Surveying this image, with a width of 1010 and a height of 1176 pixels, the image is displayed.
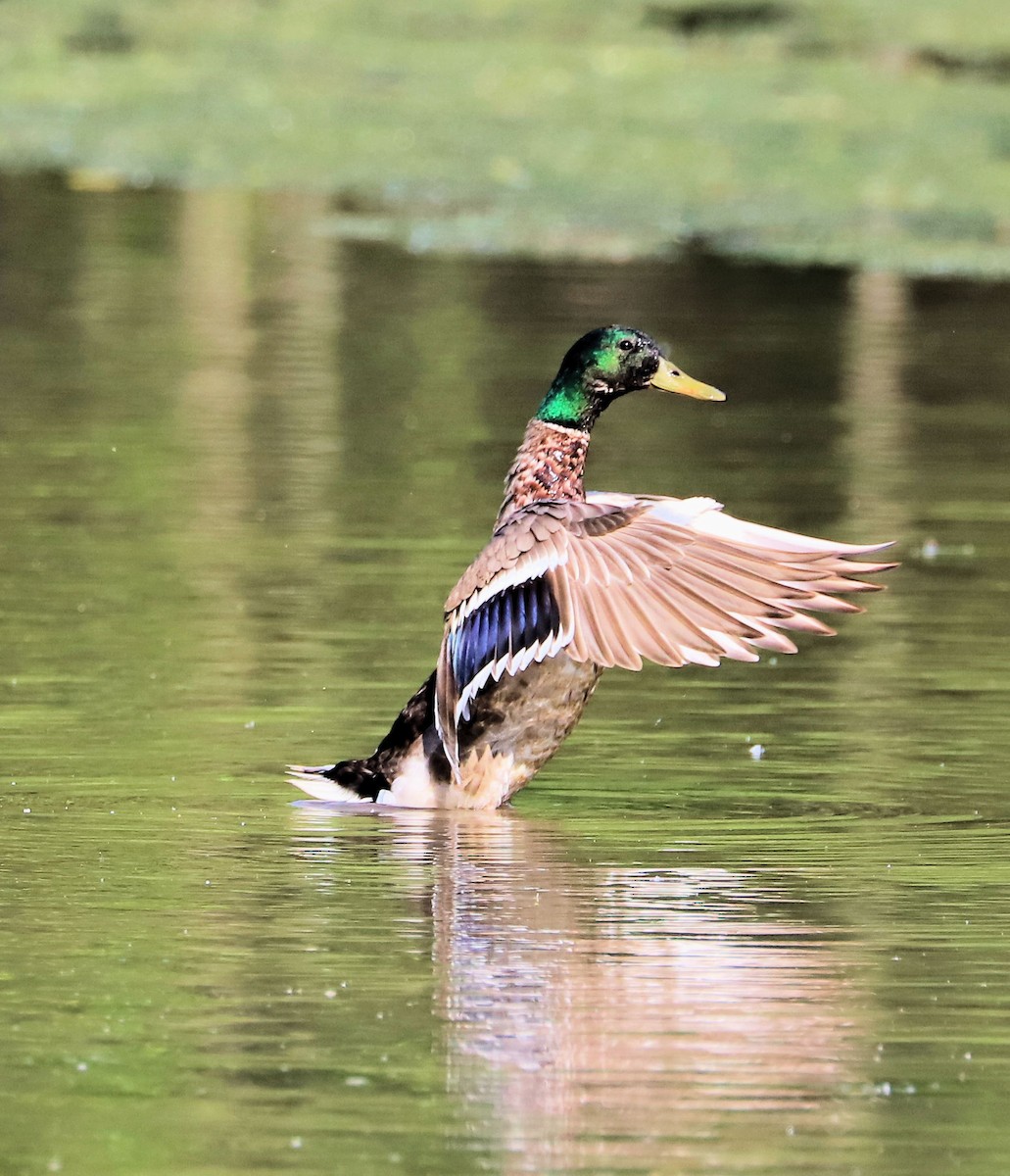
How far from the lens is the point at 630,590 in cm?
726

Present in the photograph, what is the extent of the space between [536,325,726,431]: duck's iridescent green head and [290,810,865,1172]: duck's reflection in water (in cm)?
111

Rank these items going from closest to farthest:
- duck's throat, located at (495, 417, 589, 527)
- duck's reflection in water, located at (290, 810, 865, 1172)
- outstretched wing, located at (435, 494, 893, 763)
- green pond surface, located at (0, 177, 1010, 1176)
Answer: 1. duck's reflection in water, located at (290, 810, 865, 1172)
2. green pond surface, located at (0, 177, 1010, 1176)
3. outstretched wing, located at (435, 494, 893, 763)
4. duck's throat, located at (495, 417, 589, 527)

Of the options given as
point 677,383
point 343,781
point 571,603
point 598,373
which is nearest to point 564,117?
point 677,383

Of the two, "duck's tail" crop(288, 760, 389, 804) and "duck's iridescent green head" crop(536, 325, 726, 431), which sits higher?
"duck's iridescent green head" crop(536, 325, 726, 431)

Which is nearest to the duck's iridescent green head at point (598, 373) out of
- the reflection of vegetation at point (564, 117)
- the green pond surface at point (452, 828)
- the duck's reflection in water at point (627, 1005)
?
→ the green pond surface at point (452, 828)

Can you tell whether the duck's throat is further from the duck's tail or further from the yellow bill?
the duck's tail

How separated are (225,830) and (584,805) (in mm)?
936

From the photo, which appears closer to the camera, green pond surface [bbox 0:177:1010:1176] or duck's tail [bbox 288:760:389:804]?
green pond surface [bbox 0:177:1010:1176]

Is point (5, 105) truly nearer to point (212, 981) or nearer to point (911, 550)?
point (911, 550)

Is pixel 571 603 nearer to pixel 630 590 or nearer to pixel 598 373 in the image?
pixel 630 590

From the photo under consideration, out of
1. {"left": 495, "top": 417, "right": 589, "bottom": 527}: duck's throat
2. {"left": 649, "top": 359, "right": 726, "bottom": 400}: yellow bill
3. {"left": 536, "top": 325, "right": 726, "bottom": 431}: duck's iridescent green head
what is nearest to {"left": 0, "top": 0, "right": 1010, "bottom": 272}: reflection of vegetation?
{"left": 649, "top": 359, "right": 726, "bottom": 400}: yellow bill

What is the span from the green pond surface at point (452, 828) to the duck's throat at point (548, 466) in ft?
2.41

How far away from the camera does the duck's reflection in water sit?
203 inches

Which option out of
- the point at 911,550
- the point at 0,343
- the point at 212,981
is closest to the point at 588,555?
the point at 212,981
